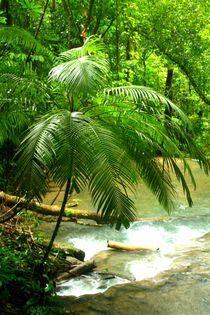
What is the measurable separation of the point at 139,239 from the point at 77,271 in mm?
2638

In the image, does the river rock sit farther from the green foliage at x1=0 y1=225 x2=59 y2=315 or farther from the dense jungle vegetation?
the dense jungle vegetation

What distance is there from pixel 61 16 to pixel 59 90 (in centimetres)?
1069

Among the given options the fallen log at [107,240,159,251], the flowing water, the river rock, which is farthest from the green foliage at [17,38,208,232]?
the fallen log at [107,240,159,251]

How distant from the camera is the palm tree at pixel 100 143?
151 inches

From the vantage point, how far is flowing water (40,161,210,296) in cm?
639

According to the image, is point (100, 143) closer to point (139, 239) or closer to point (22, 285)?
point (22, 285)

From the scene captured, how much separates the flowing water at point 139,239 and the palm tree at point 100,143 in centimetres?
241

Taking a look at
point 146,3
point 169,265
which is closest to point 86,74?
point 169,265

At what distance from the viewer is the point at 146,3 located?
16.1 metres

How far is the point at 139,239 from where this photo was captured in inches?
343

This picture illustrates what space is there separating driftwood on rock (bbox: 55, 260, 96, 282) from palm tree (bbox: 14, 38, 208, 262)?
86.2 inches

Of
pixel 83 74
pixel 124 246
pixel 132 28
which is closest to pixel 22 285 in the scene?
pixel 83 74

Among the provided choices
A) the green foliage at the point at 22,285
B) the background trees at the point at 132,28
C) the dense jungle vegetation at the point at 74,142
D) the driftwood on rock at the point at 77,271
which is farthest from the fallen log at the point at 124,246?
the background trees at the point at 132,28

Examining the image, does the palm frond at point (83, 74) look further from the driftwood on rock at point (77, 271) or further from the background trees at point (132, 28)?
the background trees at point (132, 28)
